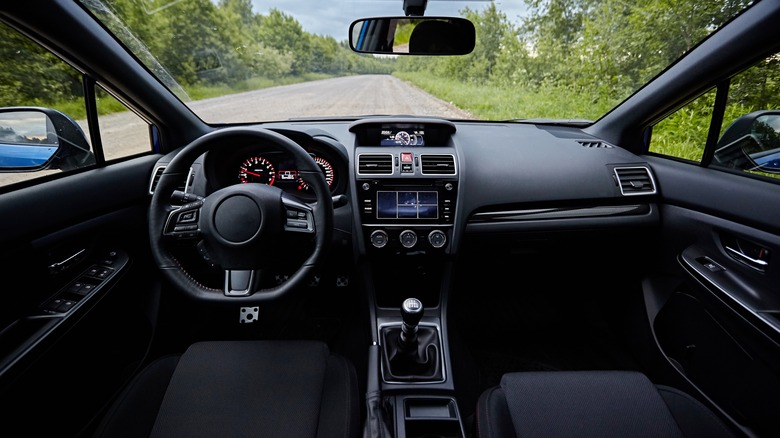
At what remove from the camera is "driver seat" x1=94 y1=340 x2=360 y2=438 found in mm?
1582

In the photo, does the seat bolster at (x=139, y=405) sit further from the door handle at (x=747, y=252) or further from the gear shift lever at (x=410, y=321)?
the door handle at (x=747, y=252)

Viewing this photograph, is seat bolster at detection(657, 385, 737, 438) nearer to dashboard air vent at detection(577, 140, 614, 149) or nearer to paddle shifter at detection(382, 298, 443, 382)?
paddle shifter at detection(382, 298, 443, 382)

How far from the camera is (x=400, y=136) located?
2771mm

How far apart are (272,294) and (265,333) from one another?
1.40 metres

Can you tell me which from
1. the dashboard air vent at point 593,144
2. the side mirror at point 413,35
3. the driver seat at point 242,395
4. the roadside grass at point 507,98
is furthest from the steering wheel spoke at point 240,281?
the roadside grass at point 507,98

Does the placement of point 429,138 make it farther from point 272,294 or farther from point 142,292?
point 142,292

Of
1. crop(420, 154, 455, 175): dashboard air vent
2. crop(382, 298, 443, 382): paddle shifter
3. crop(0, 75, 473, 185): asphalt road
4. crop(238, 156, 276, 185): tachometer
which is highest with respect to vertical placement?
crop(0, 75, 473, 185): asphalt road

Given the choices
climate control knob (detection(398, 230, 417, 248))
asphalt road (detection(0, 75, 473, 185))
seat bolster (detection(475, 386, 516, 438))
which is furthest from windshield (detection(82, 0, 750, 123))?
seat bolster (detection(475, 386, 516, 438))

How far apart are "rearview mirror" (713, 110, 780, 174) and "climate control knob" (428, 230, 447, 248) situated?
1.58 metres

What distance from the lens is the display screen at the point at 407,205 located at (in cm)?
255

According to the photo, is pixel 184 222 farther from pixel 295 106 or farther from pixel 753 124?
pixel 753 124

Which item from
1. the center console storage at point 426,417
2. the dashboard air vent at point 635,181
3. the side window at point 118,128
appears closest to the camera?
the center console storage at point 426,417

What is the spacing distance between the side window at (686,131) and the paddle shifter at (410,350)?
6.20 feet

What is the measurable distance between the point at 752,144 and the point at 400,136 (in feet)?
6.39
